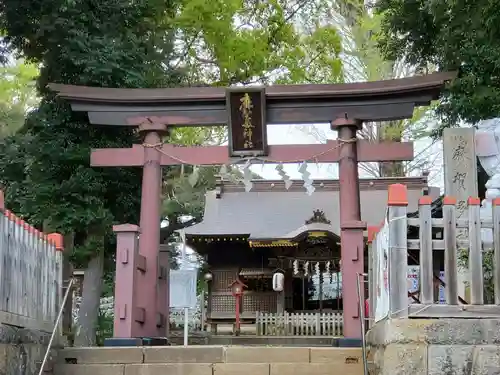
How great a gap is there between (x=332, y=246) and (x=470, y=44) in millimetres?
8996

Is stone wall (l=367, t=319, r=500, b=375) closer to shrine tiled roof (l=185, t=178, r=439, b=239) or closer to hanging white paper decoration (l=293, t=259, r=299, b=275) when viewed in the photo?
hanging white paper decoration (l=293, t=259, r=299, b=275)

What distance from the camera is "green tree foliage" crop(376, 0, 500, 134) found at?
10.2m

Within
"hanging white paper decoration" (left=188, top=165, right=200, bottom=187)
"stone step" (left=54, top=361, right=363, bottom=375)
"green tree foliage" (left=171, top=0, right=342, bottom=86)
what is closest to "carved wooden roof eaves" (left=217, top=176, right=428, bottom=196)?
"hanging white paper decoration" (left=188, top=165, right=200, bottom=187)

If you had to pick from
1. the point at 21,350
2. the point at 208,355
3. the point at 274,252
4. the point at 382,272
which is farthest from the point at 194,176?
the point at 382,272

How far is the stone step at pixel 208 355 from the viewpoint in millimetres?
7613

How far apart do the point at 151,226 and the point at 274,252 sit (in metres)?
9.27

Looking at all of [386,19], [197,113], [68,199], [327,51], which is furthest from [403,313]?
[327,51]

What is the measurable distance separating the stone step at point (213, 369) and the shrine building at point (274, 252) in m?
10.1

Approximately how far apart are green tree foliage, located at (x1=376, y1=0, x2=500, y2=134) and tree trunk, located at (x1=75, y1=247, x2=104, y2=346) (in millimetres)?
7542

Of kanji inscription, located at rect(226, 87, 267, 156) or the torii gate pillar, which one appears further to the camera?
kanji inscription, located at rect(226, 87, 267, 156)

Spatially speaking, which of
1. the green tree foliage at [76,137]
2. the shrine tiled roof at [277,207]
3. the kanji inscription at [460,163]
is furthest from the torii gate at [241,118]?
the shrine tiled roof at [277,207]

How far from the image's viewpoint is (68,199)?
1222 cm

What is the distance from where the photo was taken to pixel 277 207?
22.0 metres

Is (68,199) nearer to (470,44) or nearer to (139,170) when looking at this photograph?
(139,170)
